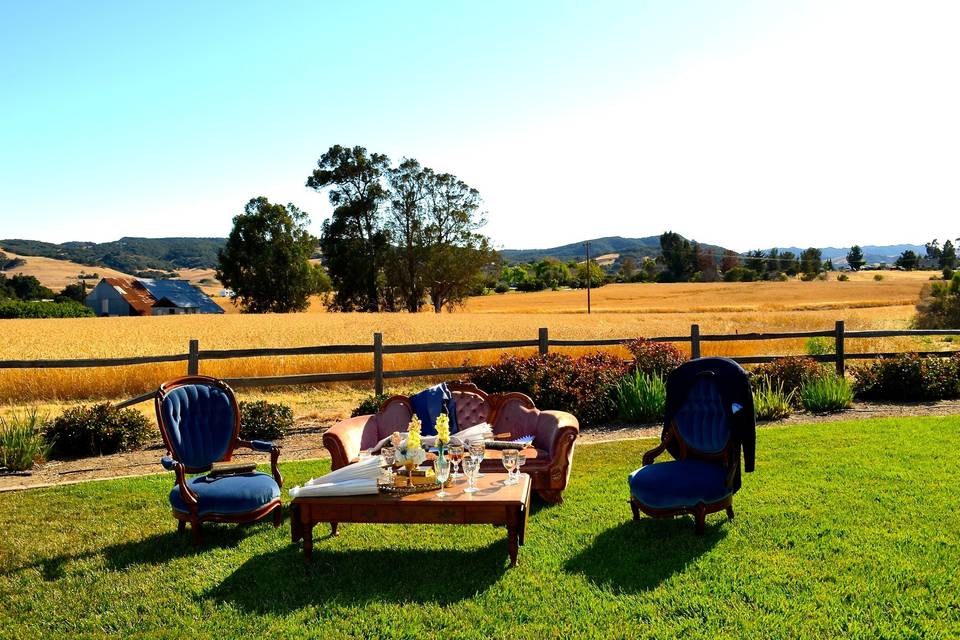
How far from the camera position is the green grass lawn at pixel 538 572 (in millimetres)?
4742

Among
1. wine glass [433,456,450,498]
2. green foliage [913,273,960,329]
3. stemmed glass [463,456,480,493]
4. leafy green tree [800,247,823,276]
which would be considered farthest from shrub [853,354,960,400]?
leafy green tree [800,247,823,276]

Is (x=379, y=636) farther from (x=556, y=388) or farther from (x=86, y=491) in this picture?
(x=556, y=388)

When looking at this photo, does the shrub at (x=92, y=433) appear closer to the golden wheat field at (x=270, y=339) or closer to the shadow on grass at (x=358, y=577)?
the shadow on grass at (x=358, y=577)

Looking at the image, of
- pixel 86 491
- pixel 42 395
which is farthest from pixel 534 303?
pixel 86 491

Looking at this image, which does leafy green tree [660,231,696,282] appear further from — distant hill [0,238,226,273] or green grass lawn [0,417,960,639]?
green grass lawn [0,417,960,639]

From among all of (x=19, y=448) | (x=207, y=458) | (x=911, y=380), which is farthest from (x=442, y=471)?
(x=911, y=380)

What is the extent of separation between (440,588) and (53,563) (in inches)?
123

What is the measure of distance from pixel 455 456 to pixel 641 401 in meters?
6.18

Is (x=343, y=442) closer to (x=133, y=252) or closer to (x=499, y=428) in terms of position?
(x=499, y=428)

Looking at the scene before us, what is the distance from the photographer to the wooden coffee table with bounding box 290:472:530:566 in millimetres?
5691

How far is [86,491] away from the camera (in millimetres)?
8273

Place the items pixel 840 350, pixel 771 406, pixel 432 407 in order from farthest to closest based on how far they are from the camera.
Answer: pixel 840 350 < pixel 771 406 < pixel 432 407

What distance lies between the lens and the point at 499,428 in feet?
27.6

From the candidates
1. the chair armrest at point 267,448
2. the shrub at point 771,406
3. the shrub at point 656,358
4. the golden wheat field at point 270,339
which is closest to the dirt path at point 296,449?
the shrub at point 771,406
